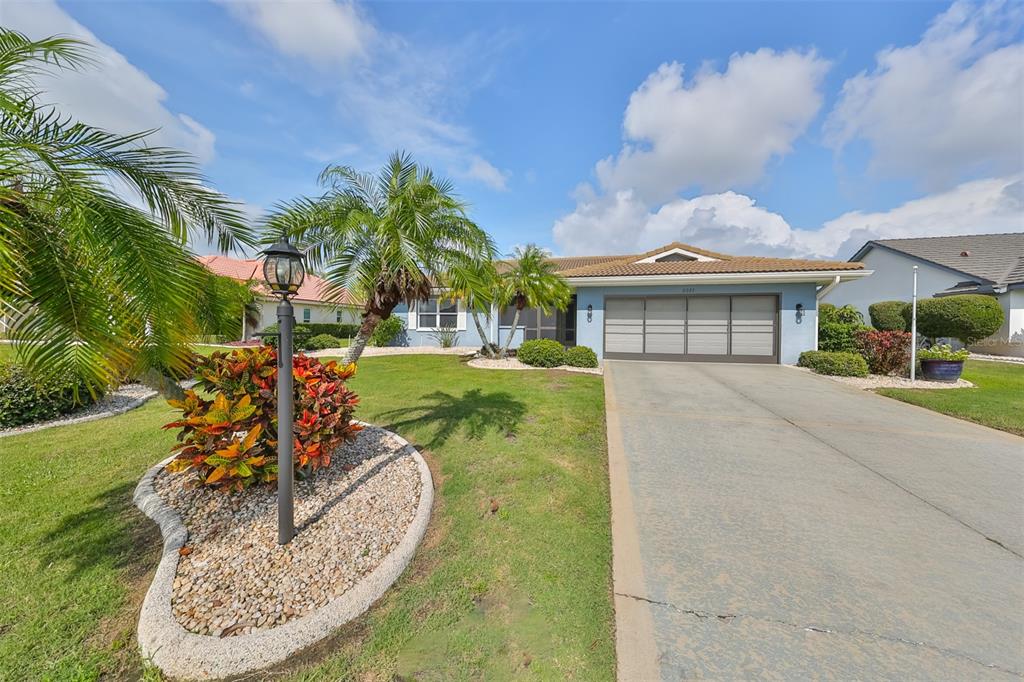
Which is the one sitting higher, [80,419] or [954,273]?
[954,273]

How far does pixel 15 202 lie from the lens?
7.61 ft

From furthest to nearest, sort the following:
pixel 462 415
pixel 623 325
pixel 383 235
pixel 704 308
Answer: pixel 623 325, pixel 704 308, pixel 462 415, pixel 383 235

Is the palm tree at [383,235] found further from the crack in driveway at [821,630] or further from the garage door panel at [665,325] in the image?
the garage door panel at [665,325]

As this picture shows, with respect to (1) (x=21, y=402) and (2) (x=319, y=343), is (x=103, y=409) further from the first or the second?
(2) (x=319, y=343)

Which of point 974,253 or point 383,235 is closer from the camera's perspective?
point 383,235

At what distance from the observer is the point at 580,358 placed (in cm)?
1191

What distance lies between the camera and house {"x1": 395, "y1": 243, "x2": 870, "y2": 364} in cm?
1253

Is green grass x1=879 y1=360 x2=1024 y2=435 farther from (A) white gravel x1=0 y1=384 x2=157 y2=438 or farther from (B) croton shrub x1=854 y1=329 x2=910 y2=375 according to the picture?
(A) white gravel x1=0 y1=384 x2=157 y2=438

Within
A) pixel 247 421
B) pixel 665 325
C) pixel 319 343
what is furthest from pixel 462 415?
pixel 319 343

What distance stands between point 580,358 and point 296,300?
10275 millimetres

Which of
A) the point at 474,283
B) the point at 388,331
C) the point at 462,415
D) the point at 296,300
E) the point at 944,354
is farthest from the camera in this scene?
the point at 388,331

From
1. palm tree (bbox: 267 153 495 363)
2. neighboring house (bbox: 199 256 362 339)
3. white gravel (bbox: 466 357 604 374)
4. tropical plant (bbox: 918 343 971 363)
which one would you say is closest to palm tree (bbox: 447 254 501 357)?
palm tree (bbox: 267 153 495 363)

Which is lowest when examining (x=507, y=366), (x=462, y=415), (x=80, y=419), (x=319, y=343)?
(x=80, y=419)

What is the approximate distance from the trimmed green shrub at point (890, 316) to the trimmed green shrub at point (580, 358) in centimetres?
Answer: 1540
